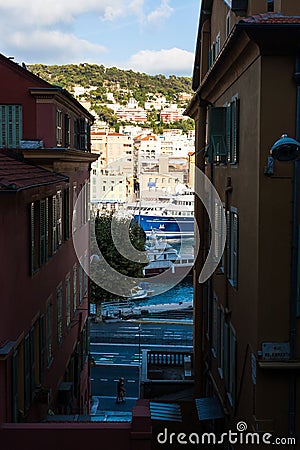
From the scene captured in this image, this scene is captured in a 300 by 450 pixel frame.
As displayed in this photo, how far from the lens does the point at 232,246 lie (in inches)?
489

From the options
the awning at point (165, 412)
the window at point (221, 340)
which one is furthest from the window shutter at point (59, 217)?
the awning at point (165, 412)

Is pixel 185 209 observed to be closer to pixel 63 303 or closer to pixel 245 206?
pixel 63 303

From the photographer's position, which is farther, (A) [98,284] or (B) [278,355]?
(A) [98,284]

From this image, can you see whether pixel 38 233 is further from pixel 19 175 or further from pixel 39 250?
pixel 19 175

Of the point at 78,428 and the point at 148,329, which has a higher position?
the point at 78,428

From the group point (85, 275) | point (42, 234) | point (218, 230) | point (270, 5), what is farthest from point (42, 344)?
point (85, 275)

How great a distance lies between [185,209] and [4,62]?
69.8 m

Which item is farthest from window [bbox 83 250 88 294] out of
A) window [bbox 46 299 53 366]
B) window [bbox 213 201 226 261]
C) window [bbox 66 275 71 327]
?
Result: window [bbox 213 201 226 261]

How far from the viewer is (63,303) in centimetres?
1773

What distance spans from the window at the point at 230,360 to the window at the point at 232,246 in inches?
41.1

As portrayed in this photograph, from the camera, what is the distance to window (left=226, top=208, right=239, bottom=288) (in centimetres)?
1185

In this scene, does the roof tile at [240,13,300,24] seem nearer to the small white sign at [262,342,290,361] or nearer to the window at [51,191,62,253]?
the small white sign at [262,342,290,361]

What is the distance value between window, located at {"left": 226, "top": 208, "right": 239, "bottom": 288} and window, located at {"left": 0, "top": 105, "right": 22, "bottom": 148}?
5616 millimetres

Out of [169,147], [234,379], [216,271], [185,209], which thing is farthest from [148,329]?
[169,147]
